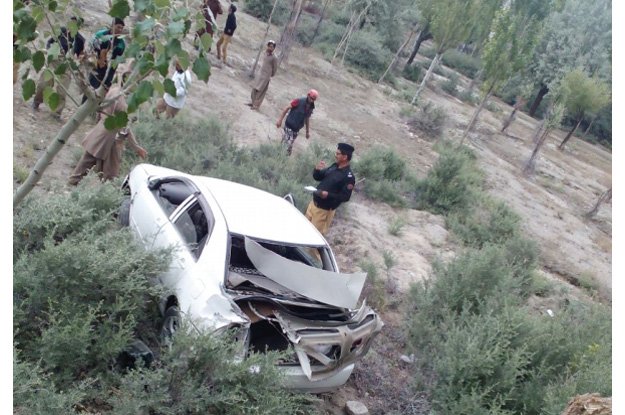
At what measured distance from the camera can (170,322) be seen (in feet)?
14.7

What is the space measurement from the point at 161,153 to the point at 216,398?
5.76 meters

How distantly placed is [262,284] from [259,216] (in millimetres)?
786

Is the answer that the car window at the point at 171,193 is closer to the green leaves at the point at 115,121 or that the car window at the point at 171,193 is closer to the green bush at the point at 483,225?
the green leaves at the point at 115,121

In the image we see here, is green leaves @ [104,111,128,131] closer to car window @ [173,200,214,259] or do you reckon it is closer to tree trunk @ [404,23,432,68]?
car window @ [173,200,214,259]

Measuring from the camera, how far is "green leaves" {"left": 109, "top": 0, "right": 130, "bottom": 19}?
1.97 metres

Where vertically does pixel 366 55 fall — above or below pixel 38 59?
below

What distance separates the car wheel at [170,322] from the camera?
4.41 metres

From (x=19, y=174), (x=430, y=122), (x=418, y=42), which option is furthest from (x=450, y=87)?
(x=19, y=174)

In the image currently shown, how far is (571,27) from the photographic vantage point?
40656mm

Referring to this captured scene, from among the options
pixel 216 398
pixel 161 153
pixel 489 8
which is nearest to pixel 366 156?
pixel 161 153

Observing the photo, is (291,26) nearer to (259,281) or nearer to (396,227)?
(396,227)

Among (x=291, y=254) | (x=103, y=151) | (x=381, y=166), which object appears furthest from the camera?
(x=381, y=166)

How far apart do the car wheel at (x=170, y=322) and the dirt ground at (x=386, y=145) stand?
169 centimetres

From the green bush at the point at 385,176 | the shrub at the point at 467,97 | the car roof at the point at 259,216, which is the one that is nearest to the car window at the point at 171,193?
the car roof at the point at 259,216
